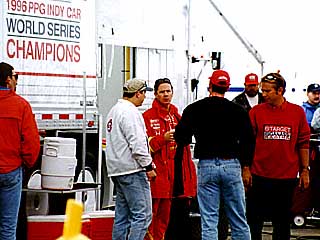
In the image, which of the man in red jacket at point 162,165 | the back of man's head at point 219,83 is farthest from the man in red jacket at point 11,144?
Answer: the man in red jacket at point 162,165

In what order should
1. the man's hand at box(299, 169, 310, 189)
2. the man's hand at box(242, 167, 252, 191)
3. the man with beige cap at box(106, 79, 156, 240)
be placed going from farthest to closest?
the man's hand at box(299, 169, 310, 189), the man's hand at box(242, 167, 252, 191), the man with beige cap at box(106, 79, 156, 240)

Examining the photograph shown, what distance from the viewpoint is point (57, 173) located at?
7.44 metres

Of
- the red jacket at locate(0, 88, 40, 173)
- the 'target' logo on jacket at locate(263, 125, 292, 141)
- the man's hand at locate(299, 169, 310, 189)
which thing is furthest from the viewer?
the man's hand at locate(299, 169, 310, 189)

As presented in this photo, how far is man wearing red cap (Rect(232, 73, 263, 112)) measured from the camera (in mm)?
9548

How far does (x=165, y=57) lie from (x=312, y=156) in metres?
2.24

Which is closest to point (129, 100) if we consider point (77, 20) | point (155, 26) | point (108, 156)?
point (108, 156)

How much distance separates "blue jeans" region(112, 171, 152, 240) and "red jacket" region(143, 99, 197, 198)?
0.55 m

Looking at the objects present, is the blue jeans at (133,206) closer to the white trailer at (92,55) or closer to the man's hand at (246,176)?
the man's hand at (246,176)

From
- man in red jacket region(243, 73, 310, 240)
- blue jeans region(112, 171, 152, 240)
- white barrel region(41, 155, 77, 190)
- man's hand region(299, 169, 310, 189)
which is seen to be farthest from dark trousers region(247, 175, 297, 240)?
white barrel region(41, 155, 77, 190)

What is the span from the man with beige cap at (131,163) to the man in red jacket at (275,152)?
90 cm

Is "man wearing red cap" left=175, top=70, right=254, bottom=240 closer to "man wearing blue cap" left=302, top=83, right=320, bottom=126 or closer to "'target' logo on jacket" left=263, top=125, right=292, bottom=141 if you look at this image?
"'target' logo on jacket" left=263, top=125, right=292, bottom=141

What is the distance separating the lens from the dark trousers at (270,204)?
747 cm

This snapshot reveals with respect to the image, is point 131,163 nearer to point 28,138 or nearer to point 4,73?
point 28,138

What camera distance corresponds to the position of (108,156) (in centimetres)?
734
